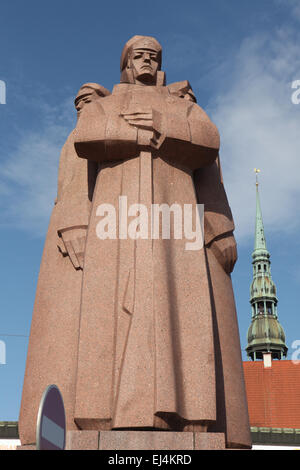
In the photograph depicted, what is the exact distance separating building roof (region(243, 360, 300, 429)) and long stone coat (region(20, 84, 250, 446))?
26.9 metres

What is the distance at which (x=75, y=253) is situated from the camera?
25.2 feet

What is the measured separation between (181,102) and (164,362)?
11.7 ft

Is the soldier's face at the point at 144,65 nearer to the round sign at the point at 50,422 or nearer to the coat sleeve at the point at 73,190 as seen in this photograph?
the coat sleeve at the point at 73,190

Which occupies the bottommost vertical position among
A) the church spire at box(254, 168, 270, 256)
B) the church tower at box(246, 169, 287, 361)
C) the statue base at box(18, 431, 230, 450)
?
the statue base at box(18, 431, 230, 450)

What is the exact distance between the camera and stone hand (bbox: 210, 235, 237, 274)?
7.93 metres

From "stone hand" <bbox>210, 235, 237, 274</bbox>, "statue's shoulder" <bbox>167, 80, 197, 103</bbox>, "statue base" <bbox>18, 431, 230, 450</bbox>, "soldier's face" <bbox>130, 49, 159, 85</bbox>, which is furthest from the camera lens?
"statue's shoulder" <bbox>167, 80, 197, 103</bbox>

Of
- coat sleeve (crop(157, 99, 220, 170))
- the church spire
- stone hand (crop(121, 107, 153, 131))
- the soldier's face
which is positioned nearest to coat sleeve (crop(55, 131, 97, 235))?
stone hand (crop(121, 107, 153, 131))

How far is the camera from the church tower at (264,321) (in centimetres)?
6869

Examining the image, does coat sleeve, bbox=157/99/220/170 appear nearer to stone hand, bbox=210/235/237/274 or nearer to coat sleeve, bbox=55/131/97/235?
stone hand, bbox=210/235/237/274

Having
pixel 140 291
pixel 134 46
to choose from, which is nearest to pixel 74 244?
pixel 140 291

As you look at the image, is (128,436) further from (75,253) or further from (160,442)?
(75,253)

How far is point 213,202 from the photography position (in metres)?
8.29

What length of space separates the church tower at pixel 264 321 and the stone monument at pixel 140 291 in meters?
61.9

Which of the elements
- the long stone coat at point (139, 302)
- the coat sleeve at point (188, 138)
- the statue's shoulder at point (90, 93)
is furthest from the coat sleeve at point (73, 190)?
the coat sleeve at point (188, 138)
